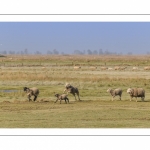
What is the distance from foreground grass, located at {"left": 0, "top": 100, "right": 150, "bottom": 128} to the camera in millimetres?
18906

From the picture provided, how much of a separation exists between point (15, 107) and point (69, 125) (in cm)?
580

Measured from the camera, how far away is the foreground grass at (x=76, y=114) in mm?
18906

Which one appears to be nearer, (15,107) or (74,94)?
(15,107)

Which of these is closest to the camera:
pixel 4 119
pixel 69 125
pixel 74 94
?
pixel 69 125

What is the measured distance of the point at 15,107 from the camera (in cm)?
2348

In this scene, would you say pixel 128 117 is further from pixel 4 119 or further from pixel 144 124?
pixel 4 119

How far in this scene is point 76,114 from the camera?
21297 mm
